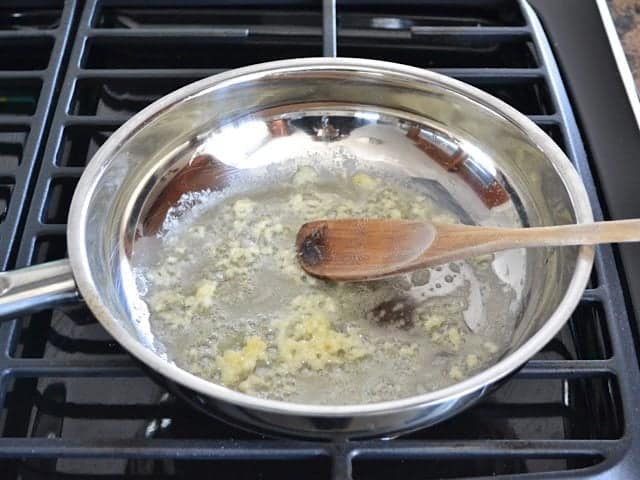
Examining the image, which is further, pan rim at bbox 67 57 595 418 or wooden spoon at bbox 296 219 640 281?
wooden spoon at bbox 296 219 640 281

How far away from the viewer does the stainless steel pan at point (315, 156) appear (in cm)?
55

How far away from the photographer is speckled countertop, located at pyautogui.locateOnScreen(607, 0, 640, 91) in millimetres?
864

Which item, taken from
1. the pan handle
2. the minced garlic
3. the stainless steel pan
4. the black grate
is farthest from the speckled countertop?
the pan handle

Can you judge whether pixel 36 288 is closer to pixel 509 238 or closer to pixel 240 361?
pixel 240 361

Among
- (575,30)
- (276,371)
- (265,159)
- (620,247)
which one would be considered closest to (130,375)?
(276,371)

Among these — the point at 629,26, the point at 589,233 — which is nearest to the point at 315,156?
the point at 589,233

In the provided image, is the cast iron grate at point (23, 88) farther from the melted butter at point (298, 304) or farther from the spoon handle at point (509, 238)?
the spoon handle at point (509, 238)

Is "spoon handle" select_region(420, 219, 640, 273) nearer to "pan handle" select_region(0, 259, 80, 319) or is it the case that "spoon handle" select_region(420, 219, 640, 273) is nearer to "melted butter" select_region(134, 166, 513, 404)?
"melted butter" select_region(134, 166, 513, 404)

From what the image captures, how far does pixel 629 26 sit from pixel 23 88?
2.24ft

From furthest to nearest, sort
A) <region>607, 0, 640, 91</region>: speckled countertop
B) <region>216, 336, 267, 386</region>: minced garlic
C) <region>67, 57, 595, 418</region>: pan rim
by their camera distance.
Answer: <region>607, 0, 640, 91</region>: speckled countertop, <region>216, 336, 267, 386</region>: minced garlic, <region>67, 57, 595, 418</region>: pan rim

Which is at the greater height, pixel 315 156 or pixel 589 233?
pixel 315 156

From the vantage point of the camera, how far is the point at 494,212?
2.22 ft

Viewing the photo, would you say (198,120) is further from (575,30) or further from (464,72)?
(575,30)

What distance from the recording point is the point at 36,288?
496 mm
